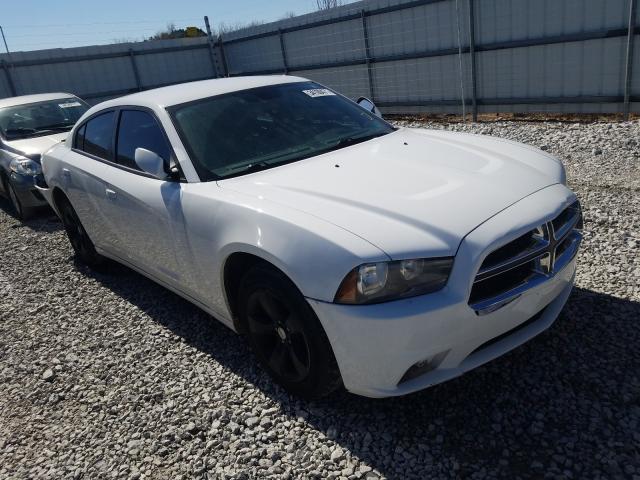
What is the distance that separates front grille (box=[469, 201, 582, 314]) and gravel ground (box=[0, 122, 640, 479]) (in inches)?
23.6

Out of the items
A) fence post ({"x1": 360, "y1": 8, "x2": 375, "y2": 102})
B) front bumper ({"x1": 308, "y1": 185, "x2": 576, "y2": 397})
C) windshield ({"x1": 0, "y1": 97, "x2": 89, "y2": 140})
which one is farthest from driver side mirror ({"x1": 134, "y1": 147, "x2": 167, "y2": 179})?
fence post ({"x1": 360, "y1": 8, "x2": 375, "y2": 102})

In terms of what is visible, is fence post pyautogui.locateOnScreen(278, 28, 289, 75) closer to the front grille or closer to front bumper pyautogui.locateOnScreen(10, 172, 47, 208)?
front bumper pyautogui.locateOnScreen(10, 172, 47, 208)

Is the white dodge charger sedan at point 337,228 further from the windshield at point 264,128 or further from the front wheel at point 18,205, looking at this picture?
the front wheel at point 18,205

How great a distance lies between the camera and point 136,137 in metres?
3.75

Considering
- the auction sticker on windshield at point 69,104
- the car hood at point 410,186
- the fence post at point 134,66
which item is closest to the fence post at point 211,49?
the fence post at point 134,66

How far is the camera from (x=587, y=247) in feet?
13.6

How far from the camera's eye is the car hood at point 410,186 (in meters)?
2.32

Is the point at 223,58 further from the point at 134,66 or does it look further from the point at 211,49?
the point at 134,66

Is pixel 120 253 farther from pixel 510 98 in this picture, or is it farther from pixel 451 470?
pixel 510 98

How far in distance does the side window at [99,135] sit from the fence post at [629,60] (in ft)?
23.9

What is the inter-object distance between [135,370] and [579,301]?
286cm

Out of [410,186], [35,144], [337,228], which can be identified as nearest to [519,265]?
[410,186]

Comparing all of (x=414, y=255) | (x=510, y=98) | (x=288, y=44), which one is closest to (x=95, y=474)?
(x=414, y=255)

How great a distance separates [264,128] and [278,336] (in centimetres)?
142
